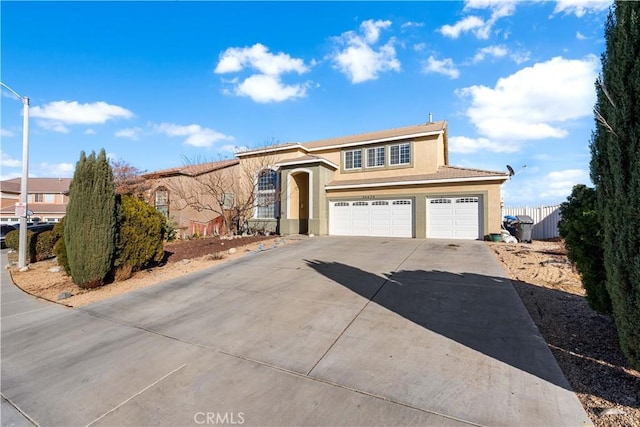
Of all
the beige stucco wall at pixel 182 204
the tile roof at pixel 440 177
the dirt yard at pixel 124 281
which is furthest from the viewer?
the beige stucco wall at pixel 182 204

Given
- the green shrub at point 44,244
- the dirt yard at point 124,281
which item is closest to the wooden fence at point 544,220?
the dirt yard at point 124,281

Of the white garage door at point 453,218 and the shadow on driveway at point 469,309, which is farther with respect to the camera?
the white garage door at point 453,218

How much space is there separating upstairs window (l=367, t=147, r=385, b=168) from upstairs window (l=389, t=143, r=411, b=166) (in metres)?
0.52

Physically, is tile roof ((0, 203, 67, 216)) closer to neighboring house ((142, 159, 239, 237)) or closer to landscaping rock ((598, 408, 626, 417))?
neighboring house ((142, 159, 239, 237))

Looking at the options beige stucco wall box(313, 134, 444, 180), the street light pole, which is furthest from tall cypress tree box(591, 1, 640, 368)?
the street light pole

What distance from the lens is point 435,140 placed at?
52.0ft

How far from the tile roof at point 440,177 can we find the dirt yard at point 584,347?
7.33 m

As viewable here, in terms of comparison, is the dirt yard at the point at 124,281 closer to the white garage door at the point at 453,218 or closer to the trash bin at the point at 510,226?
the white garage door at the point at 453,218

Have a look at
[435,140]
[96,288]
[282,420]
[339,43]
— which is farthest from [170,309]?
[435,140]

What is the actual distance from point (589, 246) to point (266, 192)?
1673 cm

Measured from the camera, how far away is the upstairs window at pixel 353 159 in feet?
59.0

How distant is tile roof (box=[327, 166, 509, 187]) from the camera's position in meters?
13.4

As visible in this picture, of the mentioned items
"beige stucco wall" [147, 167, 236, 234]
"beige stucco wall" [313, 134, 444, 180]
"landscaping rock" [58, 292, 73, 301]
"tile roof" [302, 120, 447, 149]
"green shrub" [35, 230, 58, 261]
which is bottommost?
"landscaping rock" [58, 292, 73, 301]

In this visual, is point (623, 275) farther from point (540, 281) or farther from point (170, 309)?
point (170, 309)
